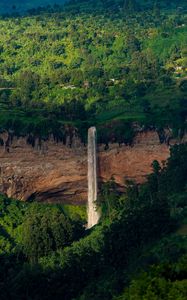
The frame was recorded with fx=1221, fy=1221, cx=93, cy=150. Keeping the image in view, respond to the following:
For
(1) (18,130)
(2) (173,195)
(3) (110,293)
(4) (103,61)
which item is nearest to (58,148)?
(1) (18,130)

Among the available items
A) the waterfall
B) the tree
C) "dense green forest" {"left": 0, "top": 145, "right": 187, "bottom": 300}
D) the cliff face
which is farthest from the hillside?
Answer: the tree

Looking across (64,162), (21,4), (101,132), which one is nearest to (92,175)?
(64,162)

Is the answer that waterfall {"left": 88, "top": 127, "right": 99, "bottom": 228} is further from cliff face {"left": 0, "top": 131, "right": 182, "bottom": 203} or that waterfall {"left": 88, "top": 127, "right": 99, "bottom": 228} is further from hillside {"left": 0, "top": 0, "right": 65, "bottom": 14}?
hillside {"left": 0, "top": 0, "right": 65, "bottom": 14}

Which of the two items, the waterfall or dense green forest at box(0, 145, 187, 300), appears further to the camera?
the waterfall

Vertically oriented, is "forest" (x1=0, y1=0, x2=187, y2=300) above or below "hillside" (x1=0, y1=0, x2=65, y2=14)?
below

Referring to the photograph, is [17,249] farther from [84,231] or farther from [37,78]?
[37,78]

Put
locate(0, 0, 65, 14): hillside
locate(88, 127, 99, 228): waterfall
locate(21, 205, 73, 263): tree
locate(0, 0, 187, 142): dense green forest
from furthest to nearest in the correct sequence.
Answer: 1. locate(0, 0, 65, 14): hillside
2. locate(0, 0, 187, 142): dense green forest
3. locate(88, 127, 99, 228): waterfall
4. locate(21, 205, 73, 263): tree
